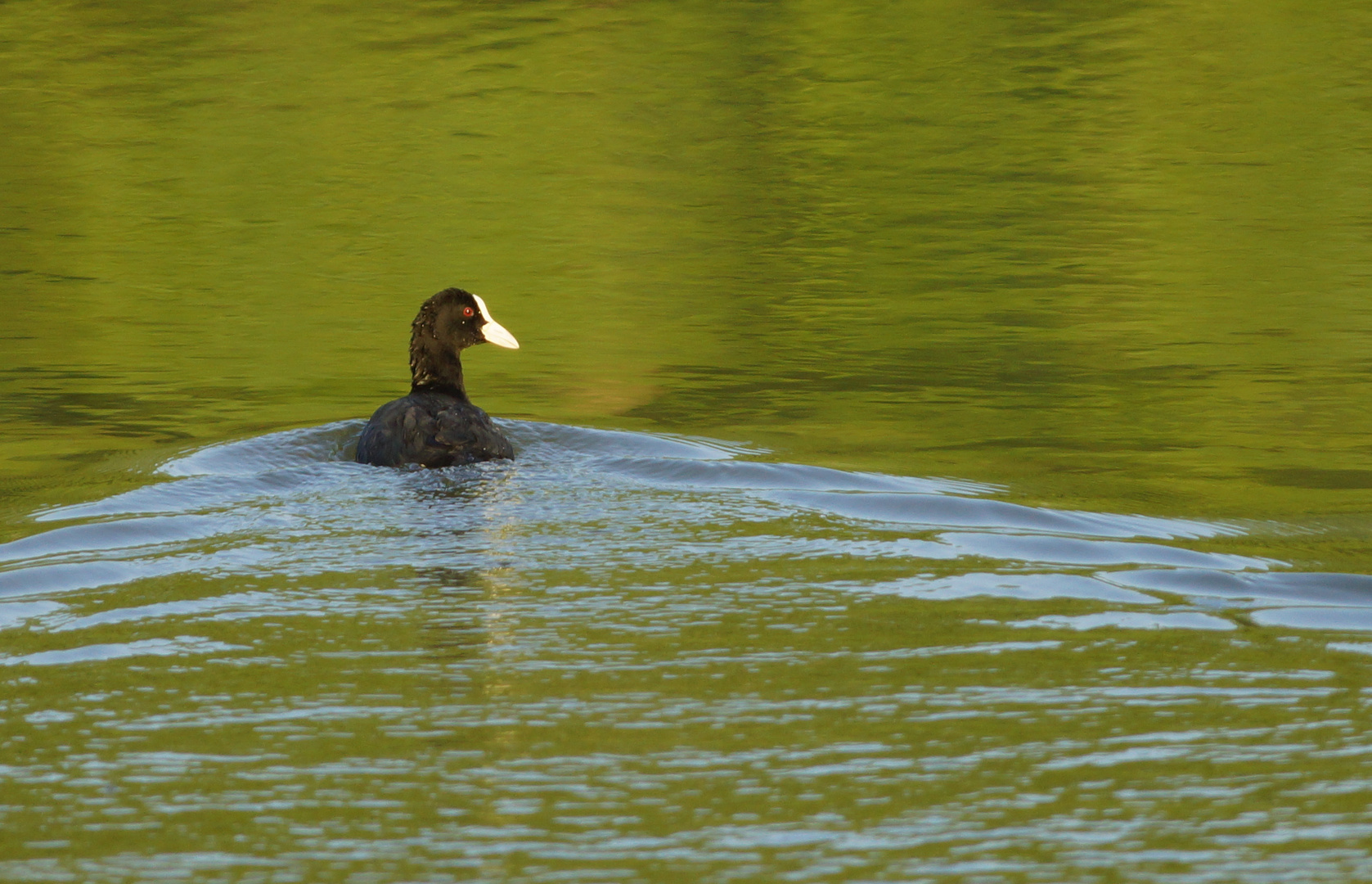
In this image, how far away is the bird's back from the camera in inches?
345

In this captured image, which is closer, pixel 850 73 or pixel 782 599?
pixel 782 599

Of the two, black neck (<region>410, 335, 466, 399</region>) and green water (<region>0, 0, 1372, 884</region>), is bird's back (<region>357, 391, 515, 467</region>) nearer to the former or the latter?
green water (<region>0, 0, 1372, 884</region>)

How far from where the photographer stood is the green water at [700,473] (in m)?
4.28

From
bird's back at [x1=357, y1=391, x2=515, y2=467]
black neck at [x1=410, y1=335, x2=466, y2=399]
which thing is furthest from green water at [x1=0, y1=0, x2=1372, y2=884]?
black neck at [x1=410, y1=335, x2=466, y2=399]

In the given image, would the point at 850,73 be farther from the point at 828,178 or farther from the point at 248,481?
the point at 248,481

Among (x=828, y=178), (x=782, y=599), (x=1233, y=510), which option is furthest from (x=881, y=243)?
(x=782, y=599)

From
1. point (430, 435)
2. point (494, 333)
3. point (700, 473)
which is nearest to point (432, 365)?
point (494, 333)

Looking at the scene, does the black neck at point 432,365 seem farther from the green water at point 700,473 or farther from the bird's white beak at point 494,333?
the green water at point 700,473

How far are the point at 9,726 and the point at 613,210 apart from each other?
1331 centimetres

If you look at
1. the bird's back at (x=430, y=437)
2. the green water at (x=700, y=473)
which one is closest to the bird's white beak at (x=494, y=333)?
the green water at (x=700, y=473)

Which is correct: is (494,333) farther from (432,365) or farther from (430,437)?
(430,437)

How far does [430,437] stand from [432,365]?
1.59m

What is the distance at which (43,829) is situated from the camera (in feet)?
13.8

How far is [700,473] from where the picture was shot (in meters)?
8.44
